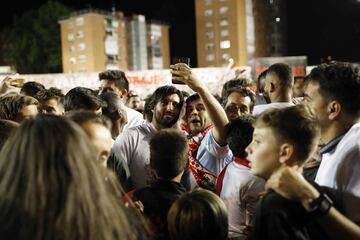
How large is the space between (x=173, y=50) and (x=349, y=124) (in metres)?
81.3

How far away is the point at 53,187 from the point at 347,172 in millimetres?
1601

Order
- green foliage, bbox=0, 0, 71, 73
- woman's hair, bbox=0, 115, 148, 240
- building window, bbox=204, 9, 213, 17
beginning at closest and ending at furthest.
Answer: woman's hair, bbox=0, 115, 148, 240 < green foliage, bbox=0, 0, 71, 73 < building window, bbox=204, 9, 213, 17

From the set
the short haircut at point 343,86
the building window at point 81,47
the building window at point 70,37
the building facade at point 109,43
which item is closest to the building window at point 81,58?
the building facade at point 109,43

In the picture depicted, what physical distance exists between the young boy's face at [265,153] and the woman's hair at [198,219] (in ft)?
1.17

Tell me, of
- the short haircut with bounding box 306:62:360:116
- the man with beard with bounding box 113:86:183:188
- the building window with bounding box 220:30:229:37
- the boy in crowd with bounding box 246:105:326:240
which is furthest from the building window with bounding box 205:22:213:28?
the boy in crowd with bounding box 246:105:326:240

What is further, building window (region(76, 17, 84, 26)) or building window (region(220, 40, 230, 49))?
building window (region(76, 17, 84, 26))

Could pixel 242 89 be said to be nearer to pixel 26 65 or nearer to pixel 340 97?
pixel 340 97

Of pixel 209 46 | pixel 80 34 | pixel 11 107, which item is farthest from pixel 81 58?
pixel 11 107

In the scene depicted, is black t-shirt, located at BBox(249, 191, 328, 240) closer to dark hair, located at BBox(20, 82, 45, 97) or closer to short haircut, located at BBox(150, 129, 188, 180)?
short haircut, located at BBox(150, 129, 188, 180)

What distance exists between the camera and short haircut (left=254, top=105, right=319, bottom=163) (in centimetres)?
228

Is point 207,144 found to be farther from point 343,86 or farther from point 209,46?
point 209,46

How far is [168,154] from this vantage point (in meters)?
3.01

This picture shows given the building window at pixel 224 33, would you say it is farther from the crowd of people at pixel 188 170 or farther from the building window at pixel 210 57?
the crowd of people at pixel 188 170

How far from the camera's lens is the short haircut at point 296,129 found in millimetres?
2277
